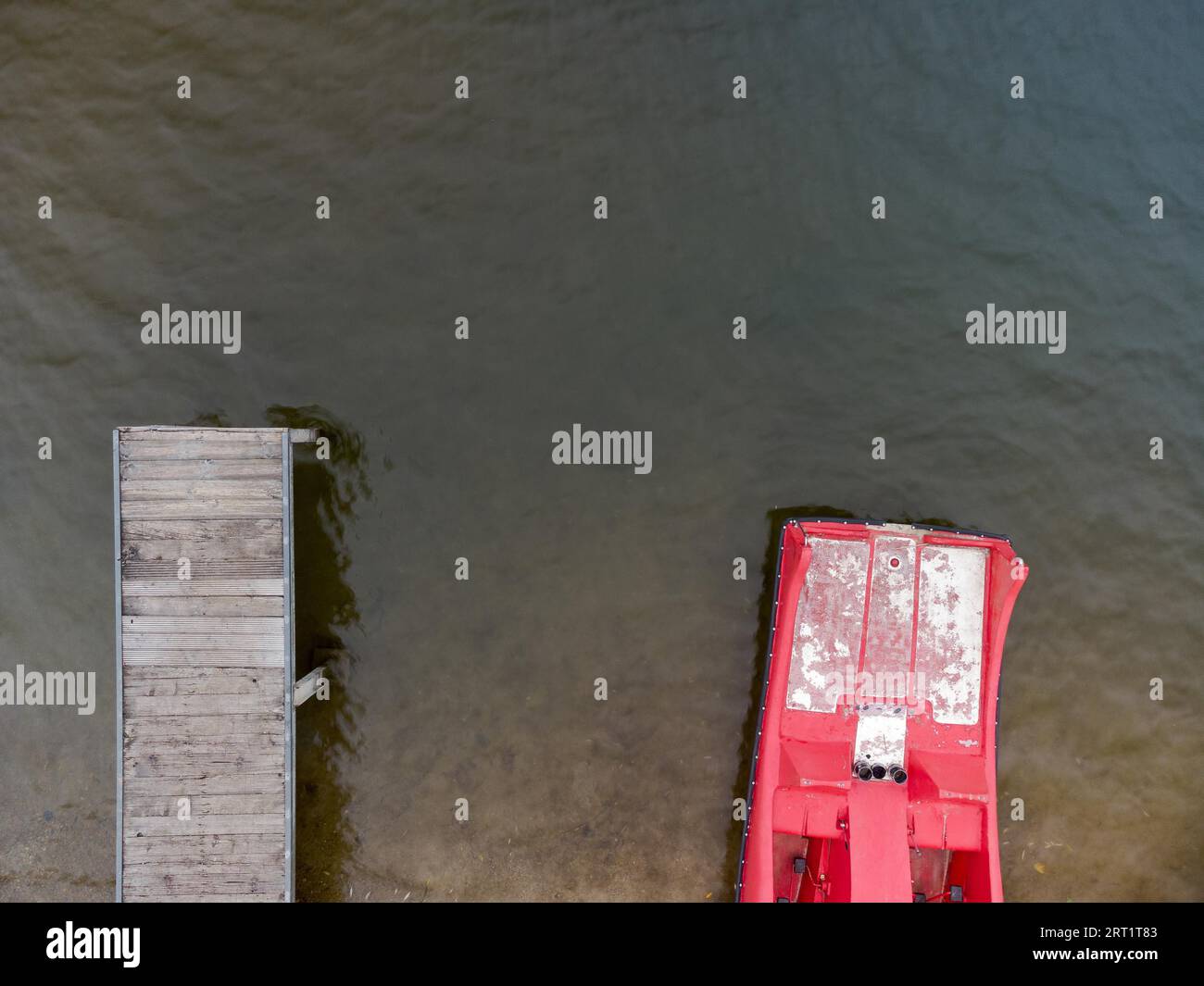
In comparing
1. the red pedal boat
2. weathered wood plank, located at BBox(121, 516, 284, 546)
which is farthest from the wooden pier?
the red pedal boat

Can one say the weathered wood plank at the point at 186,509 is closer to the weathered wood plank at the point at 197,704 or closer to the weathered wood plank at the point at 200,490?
the weathered wood plank at the point at 200,490

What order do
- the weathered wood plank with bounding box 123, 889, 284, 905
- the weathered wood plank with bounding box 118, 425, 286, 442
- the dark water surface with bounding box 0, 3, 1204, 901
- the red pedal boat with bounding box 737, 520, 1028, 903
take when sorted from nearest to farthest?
1. the weathered wood plank with bounding box 118, 425, 286, 442
2. the weathered wood plank with bounding box 123, 889, 284, 905
3. the red pedal boat with bounding box 737, 520, 1028, 903
4. the dark water surface with bounding box 0, 3, 1204, 901

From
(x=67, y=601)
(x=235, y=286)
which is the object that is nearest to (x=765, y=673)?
(x=235, y=286)

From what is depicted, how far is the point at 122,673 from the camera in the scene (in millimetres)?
5707

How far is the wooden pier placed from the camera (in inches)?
223

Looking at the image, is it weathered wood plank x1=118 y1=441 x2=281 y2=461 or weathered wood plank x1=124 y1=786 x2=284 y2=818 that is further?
weathered wood plank x1=124 y1=786 x2=284 y2=818

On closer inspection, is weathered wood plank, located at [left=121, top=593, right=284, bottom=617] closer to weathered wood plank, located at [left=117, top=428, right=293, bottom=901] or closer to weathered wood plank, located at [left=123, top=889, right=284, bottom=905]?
weathered wood plank, located at [left=117, top=428, right=293, bottom=901]

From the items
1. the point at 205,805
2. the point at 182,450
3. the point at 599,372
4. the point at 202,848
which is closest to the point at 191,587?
the point at 182,450

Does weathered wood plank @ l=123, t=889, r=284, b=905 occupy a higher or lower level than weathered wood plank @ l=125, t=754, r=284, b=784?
lower

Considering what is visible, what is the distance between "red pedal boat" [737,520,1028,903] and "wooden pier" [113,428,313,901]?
4093mm

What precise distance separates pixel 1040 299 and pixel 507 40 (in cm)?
554

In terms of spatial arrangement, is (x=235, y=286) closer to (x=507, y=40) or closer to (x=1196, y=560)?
(x=507, y=40)

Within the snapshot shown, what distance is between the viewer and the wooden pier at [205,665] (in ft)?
18.6

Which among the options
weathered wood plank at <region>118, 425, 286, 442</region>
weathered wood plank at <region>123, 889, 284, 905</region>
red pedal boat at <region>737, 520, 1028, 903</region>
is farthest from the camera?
red pedal boat at <region>737, 520, 1028, 903</region>
